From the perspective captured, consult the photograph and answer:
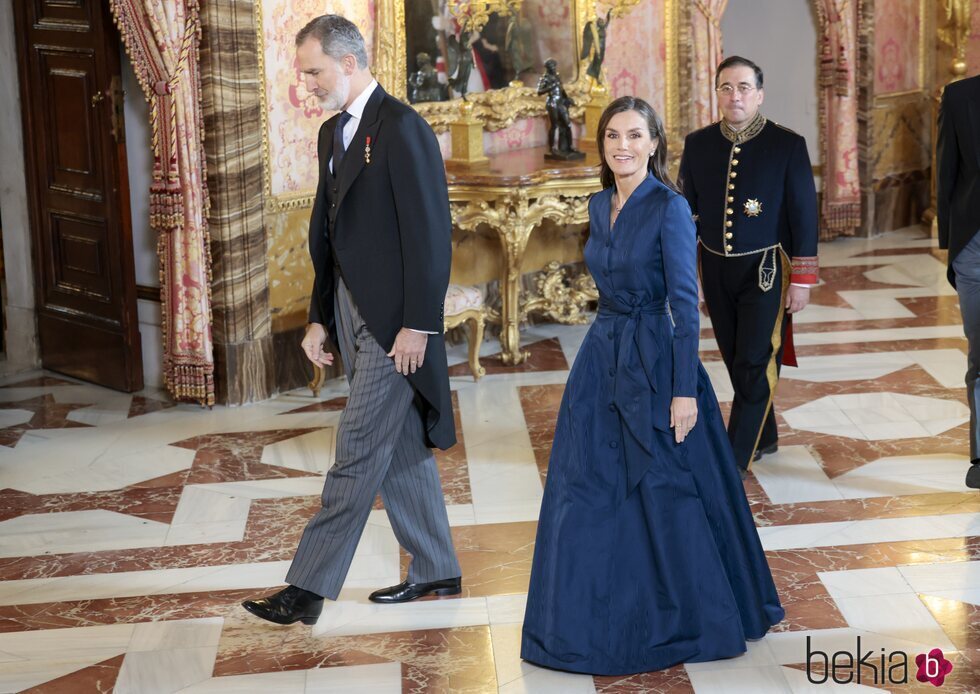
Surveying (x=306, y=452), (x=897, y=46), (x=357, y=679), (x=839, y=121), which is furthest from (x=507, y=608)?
(x=897, y=46)

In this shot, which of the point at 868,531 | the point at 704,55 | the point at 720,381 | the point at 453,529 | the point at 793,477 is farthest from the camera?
the point at 704,55

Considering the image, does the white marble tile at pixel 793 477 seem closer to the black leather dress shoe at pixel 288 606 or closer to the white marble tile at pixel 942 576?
the white marble tile at pixel 942 576

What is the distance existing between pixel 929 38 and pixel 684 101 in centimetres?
324

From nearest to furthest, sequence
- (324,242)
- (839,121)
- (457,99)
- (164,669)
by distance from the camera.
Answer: (164,669) → (324,242) → (457,99) → (839,121)

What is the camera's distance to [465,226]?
6.63 meters

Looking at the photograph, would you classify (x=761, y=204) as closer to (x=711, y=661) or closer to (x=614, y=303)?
(x=614, y=303)

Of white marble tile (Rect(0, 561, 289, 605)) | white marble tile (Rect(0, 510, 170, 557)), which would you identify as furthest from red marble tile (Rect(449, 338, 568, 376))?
white marble tile (Rect(0, 561, 289, 605))

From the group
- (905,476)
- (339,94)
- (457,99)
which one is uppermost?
(457,99)

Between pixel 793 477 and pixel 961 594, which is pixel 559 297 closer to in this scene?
pixel 793 477

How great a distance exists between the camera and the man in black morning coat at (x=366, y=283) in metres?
3.53

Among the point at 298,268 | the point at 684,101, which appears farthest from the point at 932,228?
the point at 298,268

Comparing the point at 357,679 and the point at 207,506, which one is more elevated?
the point at 207,506

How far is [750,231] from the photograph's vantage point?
4781mm

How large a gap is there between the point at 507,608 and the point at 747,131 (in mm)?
1961
